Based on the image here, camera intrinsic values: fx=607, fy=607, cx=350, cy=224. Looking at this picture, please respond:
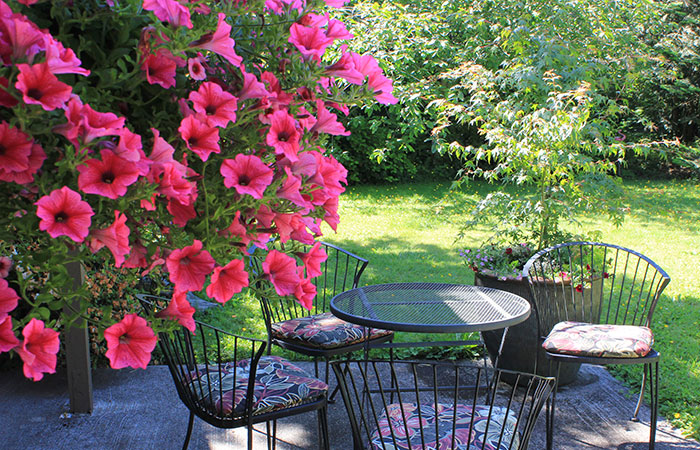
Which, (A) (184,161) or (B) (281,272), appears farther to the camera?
(B) (281,272)

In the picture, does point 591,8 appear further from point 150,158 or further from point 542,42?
point 150,158

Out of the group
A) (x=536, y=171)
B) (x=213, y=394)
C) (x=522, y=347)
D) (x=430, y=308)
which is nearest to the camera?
(x=213, y=394)

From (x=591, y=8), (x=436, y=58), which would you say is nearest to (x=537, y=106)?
(x=591, y=8)

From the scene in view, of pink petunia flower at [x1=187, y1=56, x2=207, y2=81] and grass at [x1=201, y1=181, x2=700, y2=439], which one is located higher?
pink petunia flower at [x1=187, y1=56, x2=207, y2=81]

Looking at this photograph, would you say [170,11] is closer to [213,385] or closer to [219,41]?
[219,41]

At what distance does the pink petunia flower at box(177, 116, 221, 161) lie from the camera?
773 millimetres

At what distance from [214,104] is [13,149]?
245mm

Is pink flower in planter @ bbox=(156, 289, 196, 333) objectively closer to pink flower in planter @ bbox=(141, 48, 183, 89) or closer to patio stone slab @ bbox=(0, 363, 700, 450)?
pink flower in planter @ bbox=(141, 48, 183, 89)

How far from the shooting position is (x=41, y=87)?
64cm

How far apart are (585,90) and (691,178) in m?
9.99

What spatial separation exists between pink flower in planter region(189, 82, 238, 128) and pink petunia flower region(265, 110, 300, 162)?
6cm

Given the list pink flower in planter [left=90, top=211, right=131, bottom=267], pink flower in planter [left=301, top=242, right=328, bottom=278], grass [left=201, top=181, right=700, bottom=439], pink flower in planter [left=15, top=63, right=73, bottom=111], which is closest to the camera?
pink flower in planter [left=15, top=63, right=73, bottom=111]

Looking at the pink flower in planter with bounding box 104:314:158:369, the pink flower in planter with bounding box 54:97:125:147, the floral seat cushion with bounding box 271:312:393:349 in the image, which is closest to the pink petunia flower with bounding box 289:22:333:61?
the pink flower in planter with bounding box 54:97:125:147

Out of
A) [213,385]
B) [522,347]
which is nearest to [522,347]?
[522,347]
